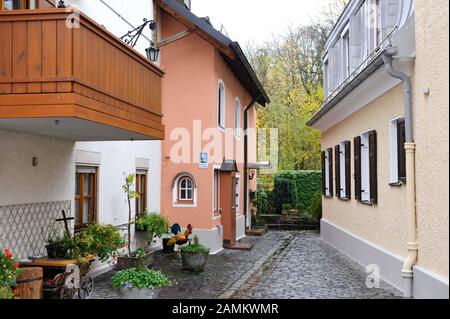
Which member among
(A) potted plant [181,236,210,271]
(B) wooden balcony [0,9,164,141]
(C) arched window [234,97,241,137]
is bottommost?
(A) potted plant [181,236,210,271]

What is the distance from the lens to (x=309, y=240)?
18812mm

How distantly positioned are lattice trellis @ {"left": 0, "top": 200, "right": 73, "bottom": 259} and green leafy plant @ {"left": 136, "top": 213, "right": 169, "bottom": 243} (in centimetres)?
367

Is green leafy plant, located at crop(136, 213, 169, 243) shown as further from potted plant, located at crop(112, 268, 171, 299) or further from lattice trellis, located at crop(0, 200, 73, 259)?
potted plant, located at crop(112, 268, 171, 299)

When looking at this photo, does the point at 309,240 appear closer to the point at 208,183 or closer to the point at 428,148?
the point at 208,183

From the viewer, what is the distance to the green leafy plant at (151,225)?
1273 cm

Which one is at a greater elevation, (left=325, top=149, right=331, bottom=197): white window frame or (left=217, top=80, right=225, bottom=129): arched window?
(left=217, top=80, right=225, bottom=129): arched window

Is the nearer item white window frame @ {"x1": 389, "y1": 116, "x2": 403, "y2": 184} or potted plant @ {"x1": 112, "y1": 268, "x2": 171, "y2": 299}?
potted plant @ {"x1": 112, "y1": 268, "x2": 171, "y2": 299}

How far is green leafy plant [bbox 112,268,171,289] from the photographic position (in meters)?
7.27

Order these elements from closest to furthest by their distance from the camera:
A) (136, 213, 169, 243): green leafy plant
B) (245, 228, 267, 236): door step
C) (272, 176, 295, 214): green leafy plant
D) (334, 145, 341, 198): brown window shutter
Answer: (136, 213, 169, 243): green leafy plant
(334, 145, 341, 198): brown window shutter
(245, 228, 267, 236): door step
(272, 176, 295, 214): green leafy plant

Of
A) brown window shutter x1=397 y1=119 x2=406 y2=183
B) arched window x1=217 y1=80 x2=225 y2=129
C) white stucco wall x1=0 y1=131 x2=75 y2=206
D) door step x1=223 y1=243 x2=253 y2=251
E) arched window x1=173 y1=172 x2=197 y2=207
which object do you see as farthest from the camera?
arched window x1=217 y1=80 x2=225 y2=129

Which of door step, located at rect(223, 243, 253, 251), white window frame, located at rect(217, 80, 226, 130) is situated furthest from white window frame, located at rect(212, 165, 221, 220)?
white window frame, located at rect(217, 80, 226, 130)

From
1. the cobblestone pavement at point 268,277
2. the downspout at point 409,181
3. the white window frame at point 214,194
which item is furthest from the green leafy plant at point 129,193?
the downspout at point 409,181

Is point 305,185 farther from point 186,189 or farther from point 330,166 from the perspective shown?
point 186,189

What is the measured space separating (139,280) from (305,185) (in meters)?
20.1
